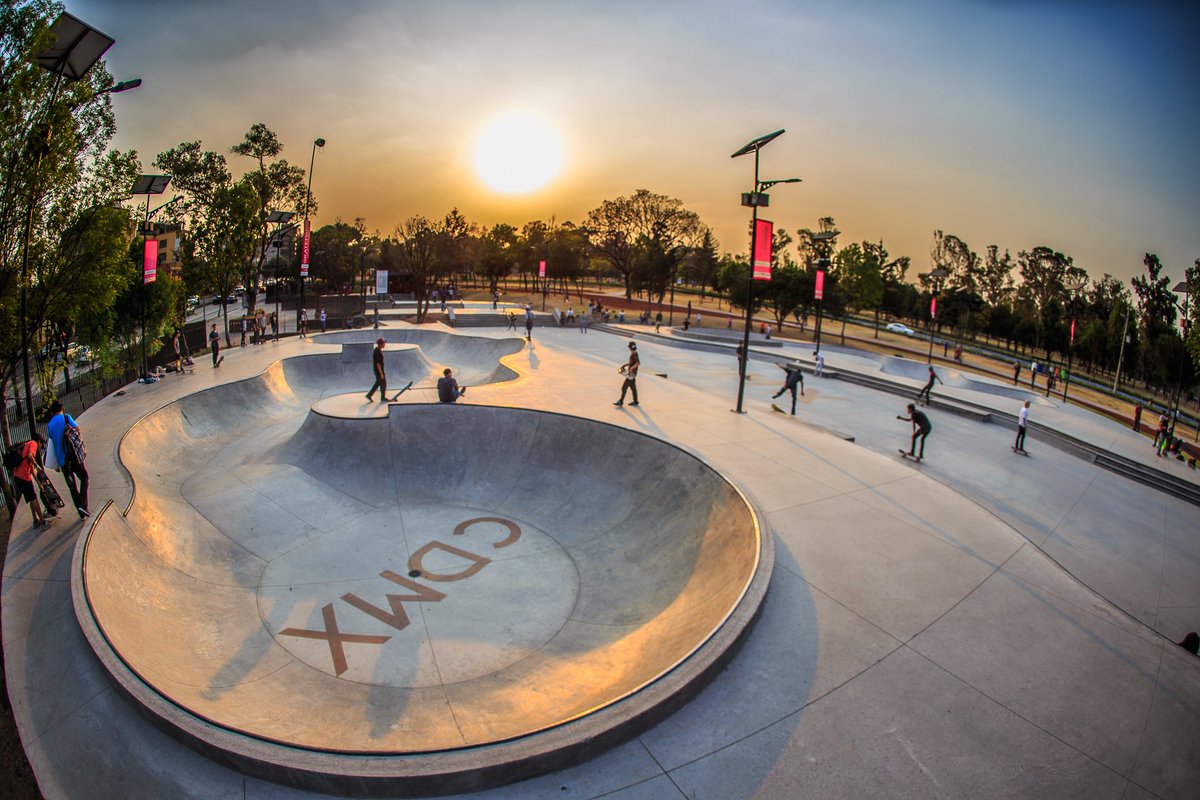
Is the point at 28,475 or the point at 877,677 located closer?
the point at 877,677

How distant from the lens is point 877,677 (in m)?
5.30

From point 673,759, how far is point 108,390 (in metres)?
19.2

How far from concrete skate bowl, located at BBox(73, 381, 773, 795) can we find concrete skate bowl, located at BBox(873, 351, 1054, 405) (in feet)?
67.2

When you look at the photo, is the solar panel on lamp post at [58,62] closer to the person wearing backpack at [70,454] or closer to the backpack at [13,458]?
the person wearing backpack at [70,454]

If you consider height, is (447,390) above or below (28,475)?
above

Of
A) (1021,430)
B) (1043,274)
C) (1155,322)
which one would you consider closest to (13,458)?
(1021,430)

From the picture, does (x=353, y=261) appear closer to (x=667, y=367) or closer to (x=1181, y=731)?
(x=667, y=367)

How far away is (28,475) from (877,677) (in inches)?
417

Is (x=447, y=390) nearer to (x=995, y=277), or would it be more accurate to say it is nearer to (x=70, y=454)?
(x=70, y=454)

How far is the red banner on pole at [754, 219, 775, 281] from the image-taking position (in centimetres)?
1382

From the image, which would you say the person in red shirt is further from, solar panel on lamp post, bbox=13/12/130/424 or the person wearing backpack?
solar panel on lamp post, bbox=13/12/130/424

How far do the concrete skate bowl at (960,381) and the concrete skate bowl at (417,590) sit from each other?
20485 mm

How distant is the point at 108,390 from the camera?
53.1 feet

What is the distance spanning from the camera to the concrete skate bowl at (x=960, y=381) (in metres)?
24.9
